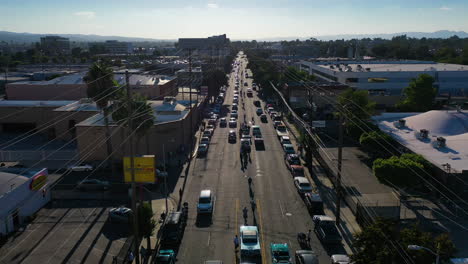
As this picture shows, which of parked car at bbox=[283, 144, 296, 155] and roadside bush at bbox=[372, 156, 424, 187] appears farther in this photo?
parked car at bbox=[283, 144, 296, 155]

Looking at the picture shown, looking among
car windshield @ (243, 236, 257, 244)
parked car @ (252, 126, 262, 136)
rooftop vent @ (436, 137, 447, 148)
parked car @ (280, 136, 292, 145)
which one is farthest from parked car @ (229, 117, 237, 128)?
car windshield @ (243, 236, 257, 244)

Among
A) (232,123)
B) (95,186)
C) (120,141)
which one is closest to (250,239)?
(95,186)

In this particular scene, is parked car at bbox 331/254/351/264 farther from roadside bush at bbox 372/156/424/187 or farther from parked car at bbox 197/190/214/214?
roadside bush at bbox 372/156/424/187

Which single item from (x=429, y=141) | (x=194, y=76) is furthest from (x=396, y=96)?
(x=194, y=76)

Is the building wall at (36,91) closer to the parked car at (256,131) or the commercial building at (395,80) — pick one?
the parked car at (256,131)

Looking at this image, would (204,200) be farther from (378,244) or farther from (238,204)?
(378,244)

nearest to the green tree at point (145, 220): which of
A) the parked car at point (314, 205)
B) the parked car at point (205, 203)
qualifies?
the parked car at point (205, 203)
